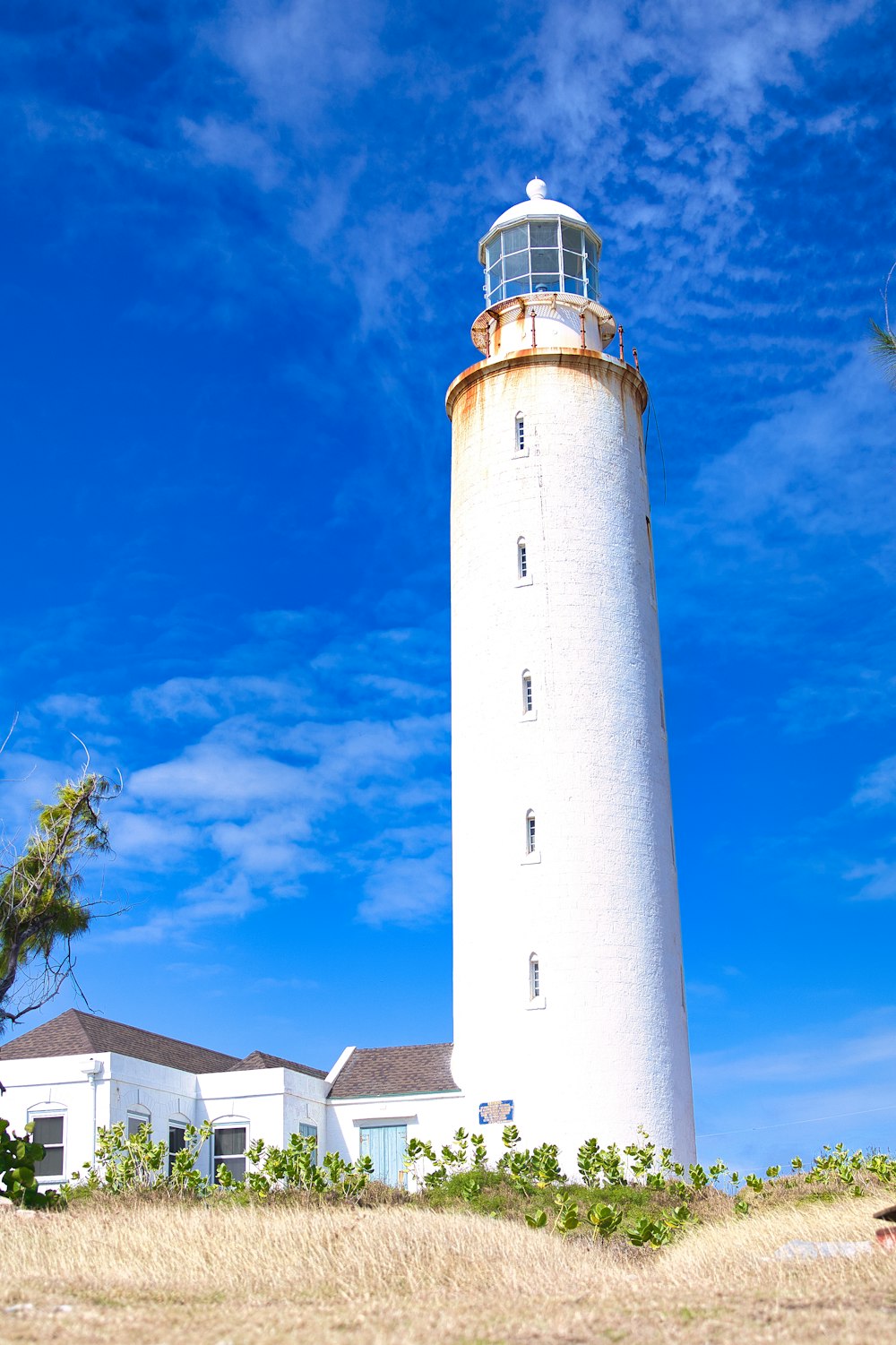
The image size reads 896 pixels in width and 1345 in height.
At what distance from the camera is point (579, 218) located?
3666cm

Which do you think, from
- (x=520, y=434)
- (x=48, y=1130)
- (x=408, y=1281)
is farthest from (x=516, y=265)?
(x=408, y=1281)

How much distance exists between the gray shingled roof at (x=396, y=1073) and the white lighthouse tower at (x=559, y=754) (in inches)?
24.5

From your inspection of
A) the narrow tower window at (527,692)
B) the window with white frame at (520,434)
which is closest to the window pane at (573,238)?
→ the window with white frame at (520,434)

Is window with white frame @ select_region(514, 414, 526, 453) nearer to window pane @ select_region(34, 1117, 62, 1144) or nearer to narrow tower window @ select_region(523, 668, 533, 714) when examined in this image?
narrow tower window @ select_region(523, 668, 533, 714)

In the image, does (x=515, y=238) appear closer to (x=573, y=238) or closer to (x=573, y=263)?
(x=573, y=238)

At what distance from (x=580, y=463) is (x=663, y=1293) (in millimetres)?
20942

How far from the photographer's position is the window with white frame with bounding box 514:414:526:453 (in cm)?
3272

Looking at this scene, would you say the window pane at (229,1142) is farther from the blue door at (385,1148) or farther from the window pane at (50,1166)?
the window pane at (50,1166)

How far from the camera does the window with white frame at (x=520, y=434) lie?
32.7 metres

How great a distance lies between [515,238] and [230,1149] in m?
24.0

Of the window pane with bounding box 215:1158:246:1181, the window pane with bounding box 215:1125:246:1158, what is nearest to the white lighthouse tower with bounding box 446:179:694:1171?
the window pane with bounding box 215:1125:246:1158

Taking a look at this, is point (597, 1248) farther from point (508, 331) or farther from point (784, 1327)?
point (508, 331)

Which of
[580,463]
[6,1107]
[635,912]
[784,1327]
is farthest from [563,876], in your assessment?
[784,1327]

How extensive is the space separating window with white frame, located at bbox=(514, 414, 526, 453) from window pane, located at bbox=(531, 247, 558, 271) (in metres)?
5.91
